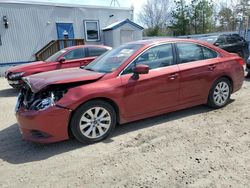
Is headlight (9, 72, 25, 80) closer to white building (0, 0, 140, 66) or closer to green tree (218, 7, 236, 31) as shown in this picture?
white building (0, 0, 140, 66)

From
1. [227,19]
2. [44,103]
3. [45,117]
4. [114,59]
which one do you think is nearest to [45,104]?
[44,103]

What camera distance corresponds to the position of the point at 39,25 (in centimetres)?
1502

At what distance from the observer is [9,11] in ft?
46.1

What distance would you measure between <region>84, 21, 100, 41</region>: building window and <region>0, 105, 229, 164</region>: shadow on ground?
501 inches

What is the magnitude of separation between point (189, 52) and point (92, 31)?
42.8 feet

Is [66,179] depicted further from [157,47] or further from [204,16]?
[204,16]

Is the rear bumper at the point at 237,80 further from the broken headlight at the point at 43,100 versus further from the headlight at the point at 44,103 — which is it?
the headlight at the point at 44,103

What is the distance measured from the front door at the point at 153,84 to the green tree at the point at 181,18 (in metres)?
29.9

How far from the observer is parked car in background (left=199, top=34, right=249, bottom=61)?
1252cm

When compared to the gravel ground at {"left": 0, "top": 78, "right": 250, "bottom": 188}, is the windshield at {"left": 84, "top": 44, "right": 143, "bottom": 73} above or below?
above

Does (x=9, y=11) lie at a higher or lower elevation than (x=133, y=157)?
higher

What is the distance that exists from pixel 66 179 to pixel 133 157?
955 millimetres

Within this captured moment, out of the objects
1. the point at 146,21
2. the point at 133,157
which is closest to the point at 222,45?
the point at 133,157

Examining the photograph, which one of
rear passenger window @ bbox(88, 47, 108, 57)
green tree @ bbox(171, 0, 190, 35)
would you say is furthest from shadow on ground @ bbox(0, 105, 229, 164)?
green tree @ bbox(171, 0, 190, 35)
